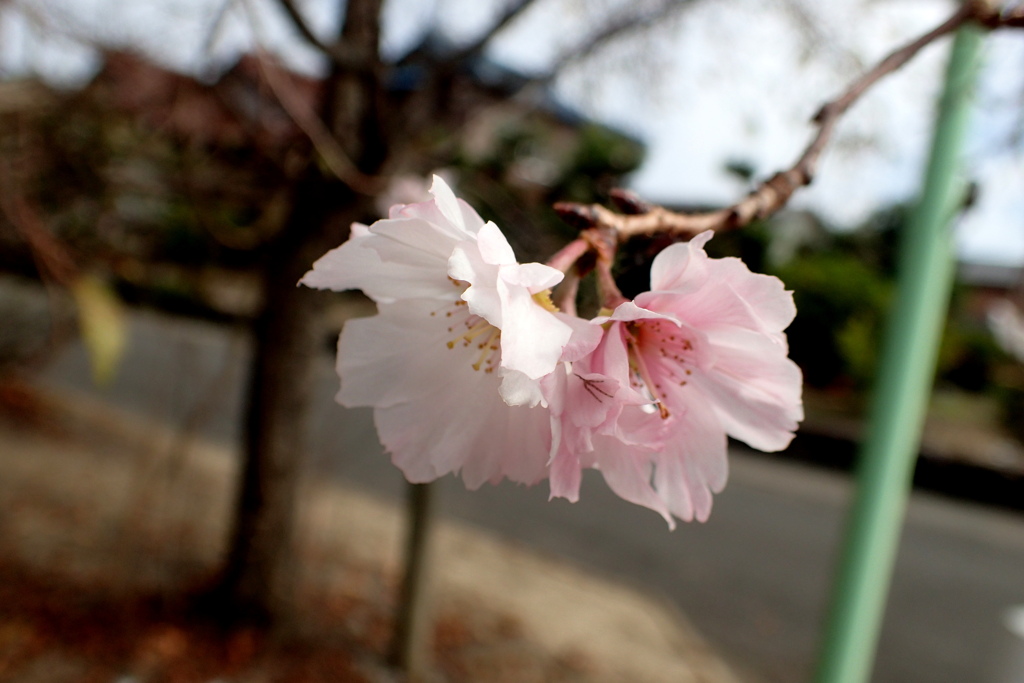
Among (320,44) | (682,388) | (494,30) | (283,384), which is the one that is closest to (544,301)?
(682,388)

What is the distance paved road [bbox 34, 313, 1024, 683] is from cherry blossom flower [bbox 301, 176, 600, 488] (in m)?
2.36

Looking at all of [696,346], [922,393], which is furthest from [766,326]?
[922,393]

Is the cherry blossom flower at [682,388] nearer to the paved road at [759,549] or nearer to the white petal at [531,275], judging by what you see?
the white petal at [531,275]

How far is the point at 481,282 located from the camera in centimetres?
49

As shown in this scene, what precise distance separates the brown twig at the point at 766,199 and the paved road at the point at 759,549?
8.33 feet

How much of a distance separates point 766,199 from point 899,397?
135cm

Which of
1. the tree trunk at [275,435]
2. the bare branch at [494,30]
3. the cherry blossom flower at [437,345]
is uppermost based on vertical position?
the bare branch at [494,30]

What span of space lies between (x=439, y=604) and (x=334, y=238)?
229 centimetres

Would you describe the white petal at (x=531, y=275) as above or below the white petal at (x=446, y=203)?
below

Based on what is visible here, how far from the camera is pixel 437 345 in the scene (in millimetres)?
650

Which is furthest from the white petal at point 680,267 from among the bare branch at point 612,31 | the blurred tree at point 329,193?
the bare branch at point 612,31

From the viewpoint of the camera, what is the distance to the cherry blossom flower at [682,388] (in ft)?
1.67

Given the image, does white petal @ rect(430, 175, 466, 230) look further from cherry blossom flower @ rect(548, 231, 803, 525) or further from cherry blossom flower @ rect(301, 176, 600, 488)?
cherry blossom flower @ rect(548, 231, 803, 525)

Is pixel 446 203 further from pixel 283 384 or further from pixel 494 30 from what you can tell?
pixel 283 384
